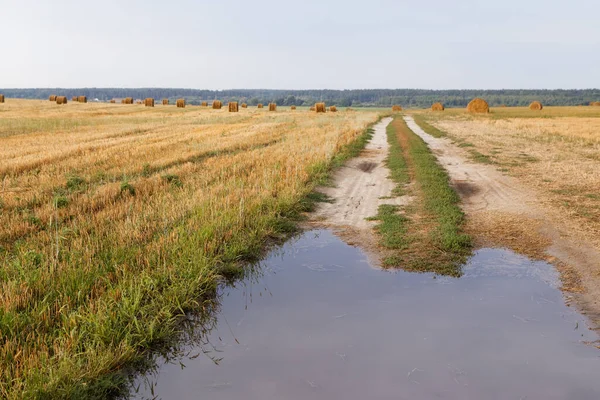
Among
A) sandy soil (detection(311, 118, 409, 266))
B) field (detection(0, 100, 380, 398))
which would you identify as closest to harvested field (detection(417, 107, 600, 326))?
sandy soil (detection(311, 118, 409, 266))

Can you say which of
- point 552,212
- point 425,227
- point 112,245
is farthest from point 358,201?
point 112,245

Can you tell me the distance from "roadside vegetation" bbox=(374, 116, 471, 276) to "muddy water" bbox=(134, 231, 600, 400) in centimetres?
48

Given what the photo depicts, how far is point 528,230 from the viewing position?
10.2m

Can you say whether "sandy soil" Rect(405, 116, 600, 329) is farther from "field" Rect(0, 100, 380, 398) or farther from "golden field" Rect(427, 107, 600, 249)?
"field" Rect(0, 100, 380, 398)

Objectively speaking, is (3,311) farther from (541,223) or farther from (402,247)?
(541,223)

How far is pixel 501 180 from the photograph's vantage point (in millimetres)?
16047

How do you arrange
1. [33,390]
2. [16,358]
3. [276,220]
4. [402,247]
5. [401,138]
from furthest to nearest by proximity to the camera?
[401,138], [276,220], [402,247], [16,358], [33,390]

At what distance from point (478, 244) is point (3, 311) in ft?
25.9

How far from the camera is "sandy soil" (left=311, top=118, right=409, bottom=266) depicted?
10188 millimetres

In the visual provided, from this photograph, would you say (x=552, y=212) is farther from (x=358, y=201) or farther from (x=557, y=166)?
(x=557, y=166)

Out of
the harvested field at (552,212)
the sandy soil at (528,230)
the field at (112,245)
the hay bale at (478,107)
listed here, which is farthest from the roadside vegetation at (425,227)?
the hay bale at (478,107)

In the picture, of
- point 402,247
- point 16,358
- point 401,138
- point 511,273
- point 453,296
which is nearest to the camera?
point 16,358

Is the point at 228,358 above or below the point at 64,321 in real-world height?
below

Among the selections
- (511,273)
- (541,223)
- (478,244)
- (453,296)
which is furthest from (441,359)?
(541,223)
